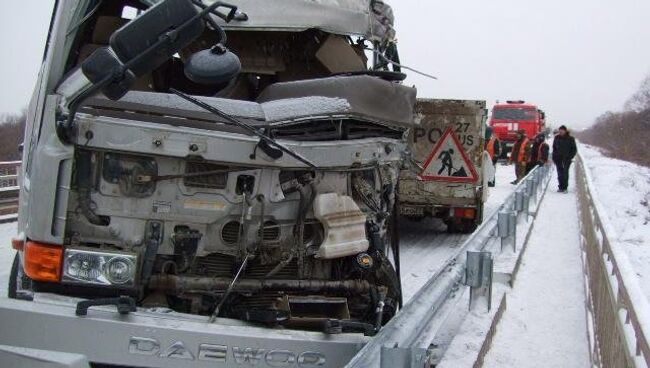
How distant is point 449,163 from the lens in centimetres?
926

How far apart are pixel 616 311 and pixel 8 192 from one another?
14641 millimetres

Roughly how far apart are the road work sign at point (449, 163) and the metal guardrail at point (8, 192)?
5925 mm

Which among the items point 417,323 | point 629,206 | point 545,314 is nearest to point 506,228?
point 545,314

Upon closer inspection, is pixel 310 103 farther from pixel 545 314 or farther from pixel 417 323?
pixel 545 314

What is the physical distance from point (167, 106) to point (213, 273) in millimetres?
1005

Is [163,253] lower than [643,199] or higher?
lower

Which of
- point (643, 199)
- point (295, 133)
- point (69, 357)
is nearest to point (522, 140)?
point (643, 199)

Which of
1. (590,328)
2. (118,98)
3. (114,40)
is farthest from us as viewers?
(590,328)

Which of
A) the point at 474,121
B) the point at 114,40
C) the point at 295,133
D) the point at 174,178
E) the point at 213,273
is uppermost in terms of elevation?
the point at 474,121

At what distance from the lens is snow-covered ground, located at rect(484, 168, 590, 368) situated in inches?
174

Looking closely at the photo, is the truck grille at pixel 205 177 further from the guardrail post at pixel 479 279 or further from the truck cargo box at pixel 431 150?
the truck cargo box at pixel 431 150

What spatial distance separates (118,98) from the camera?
339 cm

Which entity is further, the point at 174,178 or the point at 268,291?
the point at 268,291

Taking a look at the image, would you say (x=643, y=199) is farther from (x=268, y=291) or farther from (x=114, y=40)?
(x=114, y=40)
